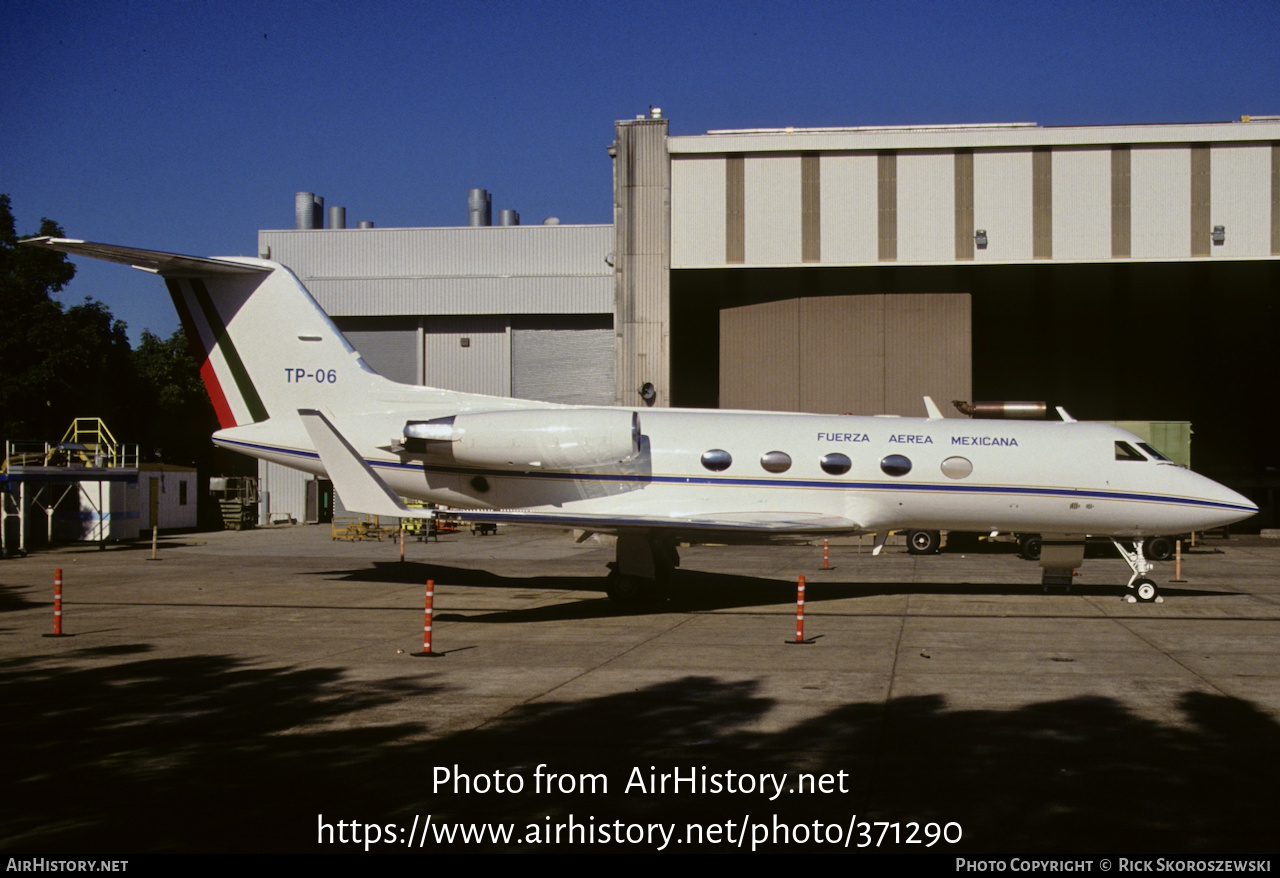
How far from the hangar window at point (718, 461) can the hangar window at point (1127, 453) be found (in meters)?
6.57

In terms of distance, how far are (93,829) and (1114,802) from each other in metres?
6.42

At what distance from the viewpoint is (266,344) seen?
63.1 feet

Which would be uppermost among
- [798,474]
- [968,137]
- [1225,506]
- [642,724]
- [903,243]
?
[968,137]

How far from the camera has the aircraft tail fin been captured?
19.2m

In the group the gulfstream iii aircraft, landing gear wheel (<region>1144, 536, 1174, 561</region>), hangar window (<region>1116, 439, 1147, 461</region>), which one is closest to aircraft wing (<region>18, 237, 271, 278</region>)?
the gulfstream iii aircraft

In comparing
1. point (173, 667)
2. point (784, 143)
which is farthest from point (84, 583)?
point (784, 143)

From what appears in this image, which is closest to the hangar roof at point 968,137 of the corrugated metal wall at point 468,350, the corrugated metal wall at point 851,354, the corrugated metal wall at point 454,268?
the corrugated metal wall at point 851,354

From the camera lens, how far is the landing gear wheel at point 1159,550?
2774 cm

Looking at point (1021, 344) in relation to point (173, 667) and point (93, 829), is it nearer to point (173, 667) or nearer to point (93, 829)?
point (173, 667)

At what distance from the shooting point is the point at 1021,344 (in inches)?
1783

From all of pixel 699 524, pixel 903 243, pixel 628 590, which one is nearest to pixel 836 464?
pixel 699 524

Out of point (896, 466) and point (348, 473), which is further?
point (896, 466)

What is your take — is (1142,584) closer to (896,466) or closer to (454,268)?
(896,466)

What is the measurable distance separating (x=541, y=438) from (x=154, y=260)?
745 cm
